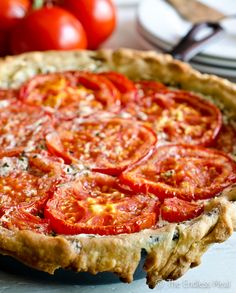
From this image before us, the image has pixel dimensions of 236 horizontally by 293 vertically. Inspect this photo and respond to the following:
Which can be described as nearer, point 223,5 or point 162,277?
point 162,277

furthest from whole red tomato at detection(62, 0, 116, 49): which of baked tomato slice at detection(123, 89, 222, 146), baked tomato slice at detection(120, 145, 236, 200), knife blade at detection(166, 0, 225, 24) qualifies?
baked tomato slice at detection(120, 145, 236, 200)

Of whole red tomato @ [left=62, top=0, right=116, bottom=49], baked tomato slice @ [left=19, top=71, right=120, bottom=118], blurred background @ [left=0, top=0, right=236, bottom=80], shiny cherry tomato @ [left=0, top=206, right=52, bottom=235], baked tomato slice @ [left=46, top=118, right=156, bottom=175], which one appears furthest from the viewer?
whole red tomato @ [left=62, top=0, right=116, bottom=49]

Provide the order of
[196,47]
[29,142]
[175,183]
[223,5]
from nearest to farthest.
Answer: [175,183] → [29,142] → [196,47] → [223,5]

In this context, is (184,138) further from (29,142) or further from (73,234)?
(73,234)

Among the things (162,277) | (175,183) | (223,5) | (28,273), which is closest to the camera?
(162,277)

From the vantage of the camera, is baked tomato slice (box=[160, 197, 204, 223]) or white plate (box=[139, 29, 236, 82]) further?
white plate (box=[139, 29, 236, 82])

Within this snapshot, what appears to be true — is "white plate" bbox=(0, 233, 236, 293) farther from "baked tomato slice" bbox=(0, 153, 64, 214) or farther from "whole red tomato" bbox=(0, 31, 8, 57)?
"whole red tomato" bbox=(0, 31, 8, 57)

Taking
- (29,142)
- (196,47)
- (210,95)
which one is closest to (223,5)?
(196,47)
